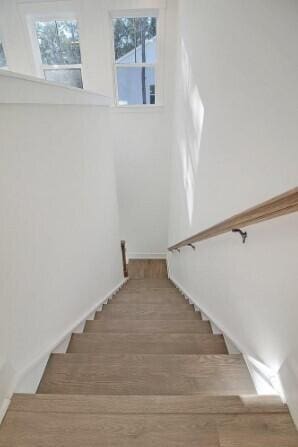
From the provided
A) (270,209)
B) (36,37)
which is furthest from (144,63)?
(270,209)

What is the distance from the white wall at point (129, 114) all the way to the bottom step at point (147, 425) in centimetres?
396

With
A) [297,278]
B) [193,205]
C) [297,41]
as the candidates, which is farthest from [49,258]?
[193,205]

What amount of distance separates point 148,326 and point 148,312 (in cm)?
43

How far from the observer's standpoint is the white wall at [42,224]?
3.39ft

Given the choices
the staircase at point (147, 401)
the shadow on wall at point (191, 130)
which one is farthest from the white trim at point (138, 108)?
the staircase at point (147, 401)

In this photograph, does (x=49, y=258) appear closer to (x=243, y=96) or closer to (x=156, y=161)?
(x=243, y=96)

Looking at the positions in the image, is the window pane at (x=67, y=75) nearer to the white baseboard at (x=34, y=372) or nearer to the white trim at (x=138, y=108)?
the white trim at (x=138, y=108)

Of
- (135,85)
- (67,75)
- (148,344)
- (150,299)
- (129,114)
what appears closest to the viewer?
(148,344)

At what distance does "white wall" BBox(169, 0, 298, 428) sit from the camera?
87 centimetres

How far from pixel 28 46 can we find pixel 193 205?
3.33 metres

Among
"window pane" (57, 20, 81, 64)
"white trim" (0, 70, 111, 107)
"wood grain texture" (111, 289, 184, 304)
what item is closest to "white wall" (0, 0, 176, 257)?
"window pane" (57, 20, 81, 64)

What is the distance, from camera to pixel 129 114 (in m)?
4.12

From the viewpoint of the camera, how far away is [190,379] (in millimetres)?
1169

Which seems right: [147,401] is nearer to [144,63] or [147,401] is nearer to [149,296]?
[149,296]
